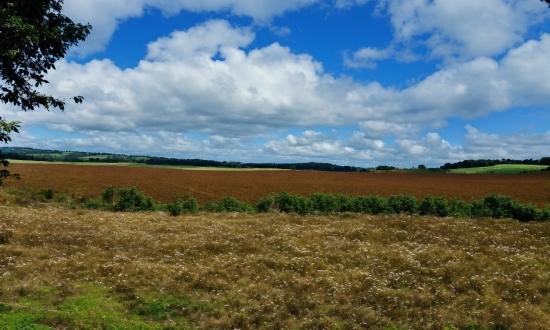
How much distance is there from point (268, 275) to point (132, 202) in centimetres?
2455

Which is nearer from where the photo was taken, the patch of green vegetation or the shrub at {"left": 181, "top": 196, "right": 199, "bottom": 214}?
the patch of green vegetation

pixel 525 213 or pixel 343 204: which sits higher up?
pixel 525 213

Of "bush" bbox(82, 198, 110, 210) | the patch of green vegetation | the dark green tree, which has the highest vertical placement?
the dark green tree

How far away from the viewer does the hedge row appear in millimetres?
34781

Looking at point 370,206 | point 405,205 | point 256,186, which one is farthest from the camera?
point 256,186

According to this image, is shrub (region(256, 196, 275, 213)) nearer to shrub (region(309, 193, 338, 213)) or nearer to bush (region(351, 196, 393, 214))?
shrub (region(309, 193, 338, 213))

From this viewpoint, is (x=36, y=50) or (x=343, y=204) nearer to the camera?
(x=36, y=50)

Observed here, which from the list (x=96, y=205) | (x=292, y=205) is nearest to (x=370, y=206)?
(x=292, y=205)

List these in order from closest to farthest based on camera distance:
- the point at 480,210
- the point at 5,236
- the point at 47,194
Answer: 1. the point at 5,236
2. the point at 480,210
3. the point at 47,194

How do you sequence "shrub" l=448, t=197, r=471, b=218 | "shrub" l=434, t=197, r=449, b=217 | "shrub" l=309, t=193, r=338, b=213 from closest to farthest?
"shrub" l=448, t=197, r=471, b=218 < "shrub" l=434, t=197, r=449, b=217 < "shrub" l=309, t=193, r=338, b=213

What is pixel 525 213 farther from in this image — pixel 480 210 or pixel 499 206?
pixel 480 210

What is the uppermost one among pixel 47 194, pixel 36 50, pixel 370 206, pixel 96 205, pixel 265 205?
pixel 36 50

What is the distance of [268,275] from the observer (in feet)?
55.6

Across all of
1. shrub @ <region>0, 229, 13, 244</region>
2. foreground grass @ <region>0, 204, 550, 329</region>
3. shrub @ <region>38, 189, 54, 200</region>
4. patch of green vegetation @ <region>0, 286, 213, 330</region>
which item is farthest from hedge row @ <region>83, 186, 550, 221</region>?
patch of green vegetation @ <region>0, 286, 213, 330</region>
